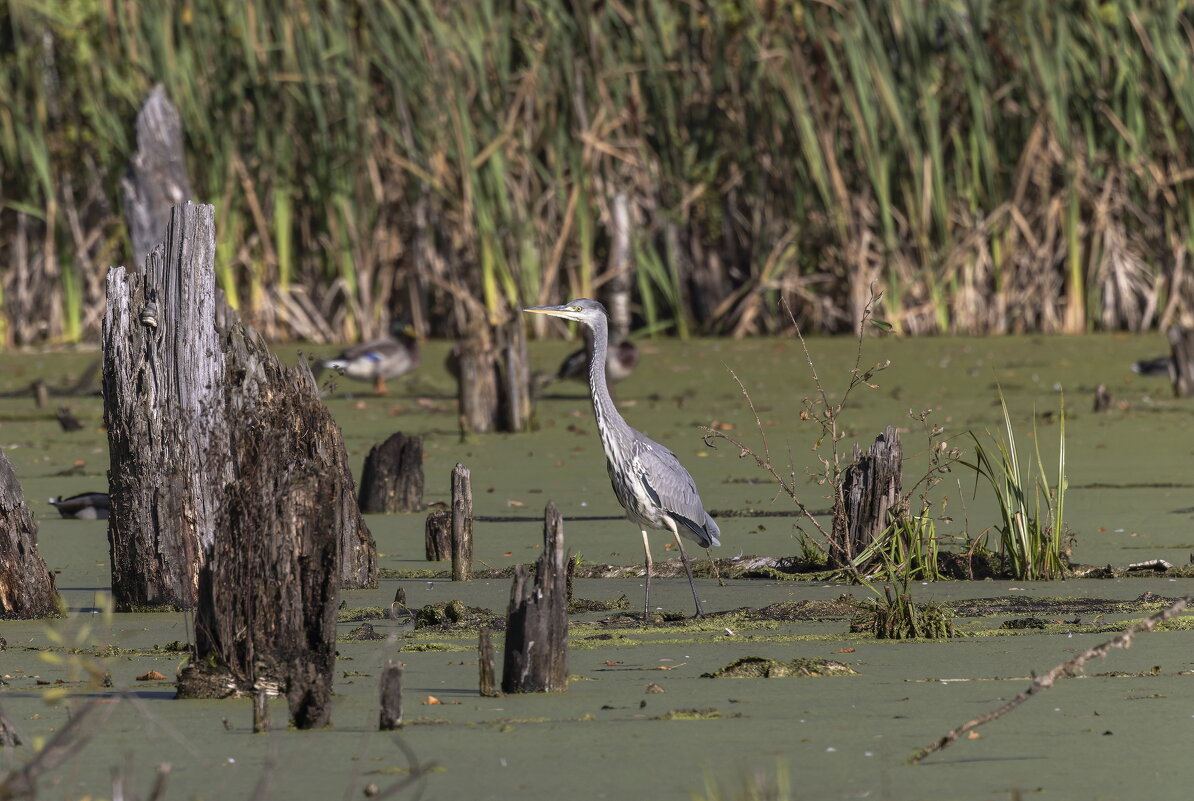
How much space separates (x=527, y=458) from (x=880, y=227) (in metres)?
5.20

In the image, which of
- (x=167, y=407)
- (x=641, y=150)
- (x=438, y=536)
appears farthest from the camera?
(x=641, y=150)

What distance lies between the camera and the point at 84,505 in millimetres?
8289

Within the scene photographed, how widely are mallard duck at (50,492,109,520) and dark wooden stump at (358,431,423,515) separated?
118cm

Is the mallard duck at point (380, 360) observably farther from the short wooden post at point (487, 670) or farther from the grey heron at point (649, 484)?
the short wooden post at point (487, 670)

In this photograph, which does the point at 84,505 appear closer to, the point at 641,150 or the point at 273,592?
the point at 273,592

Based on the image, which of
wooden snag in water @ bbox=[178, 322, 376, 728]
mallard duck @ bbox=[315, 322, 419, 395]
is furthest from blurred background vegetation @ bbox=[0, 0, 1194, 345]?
wooden snag in water @ bbox=[178, 322, 376, 728]

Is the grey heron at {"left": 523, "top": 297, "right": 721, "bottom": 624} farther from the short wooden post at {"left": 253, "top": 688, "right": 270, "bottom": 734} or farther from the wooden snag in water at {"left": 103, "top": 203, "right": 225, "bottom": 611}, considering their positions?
the short wooden post at {"left": 253, "top": 688, "right": 270, "bottom": 734}

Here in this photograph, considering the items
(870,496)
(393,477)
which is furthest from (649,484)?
(393,477)

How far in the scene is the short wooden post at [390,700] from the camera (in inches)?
160

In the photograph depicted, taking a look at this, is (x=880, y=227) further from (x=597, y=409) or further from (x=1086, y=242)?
(x=597, y=409)

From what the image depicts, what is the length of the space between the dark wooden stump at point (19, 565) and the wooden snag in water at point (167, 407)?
259 mm

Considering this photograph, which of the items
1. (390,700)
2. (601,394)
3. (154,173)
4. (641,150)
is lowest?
(390,700)

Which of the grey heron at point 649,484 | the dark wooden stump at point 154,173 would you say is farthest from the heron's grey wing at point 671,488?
the dark wooden stump at point 154,173

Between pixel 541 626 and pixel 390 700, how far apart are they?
0.55m
